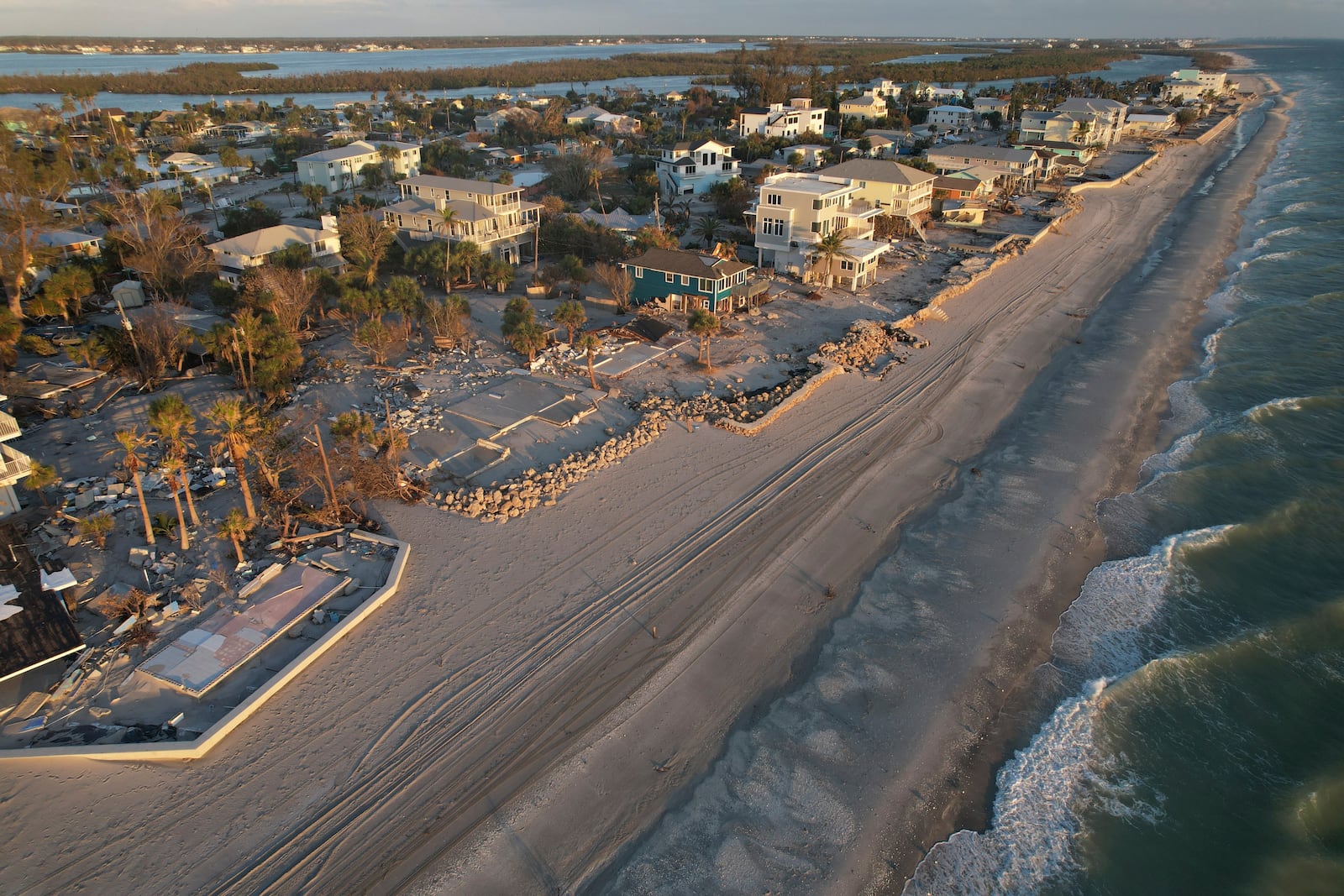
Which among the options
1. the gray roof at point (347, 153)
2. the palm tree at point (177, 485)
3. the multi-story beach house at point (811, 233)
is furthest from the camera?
the gray roof at point (347, 153)

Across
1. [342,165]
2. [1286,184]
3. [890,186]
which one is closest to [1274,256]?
[890,186]

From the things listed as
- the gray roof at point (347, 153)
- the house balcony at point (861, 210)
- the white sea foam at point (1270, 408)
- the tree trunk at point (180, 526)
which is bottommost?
the white sea foam at point (1270, 408)

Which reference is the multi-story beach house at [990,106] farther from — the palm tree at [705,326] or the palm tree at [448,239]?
the palm tree at [705,326]

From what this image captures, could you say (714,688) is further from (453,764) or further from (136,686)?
(136,686)

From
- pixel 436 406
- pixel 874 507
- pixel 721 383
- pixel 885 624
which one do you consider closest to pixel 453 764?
pixel 885 624

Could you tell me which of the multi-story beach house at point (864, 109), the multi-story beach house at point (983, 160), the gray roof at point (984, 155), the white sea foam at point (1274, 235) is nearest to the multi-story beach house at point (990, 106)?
the multi-story beach house at point (864, 109)

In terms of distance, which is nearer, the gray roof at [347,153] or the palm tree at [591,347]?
the palm tree at [591,347]
